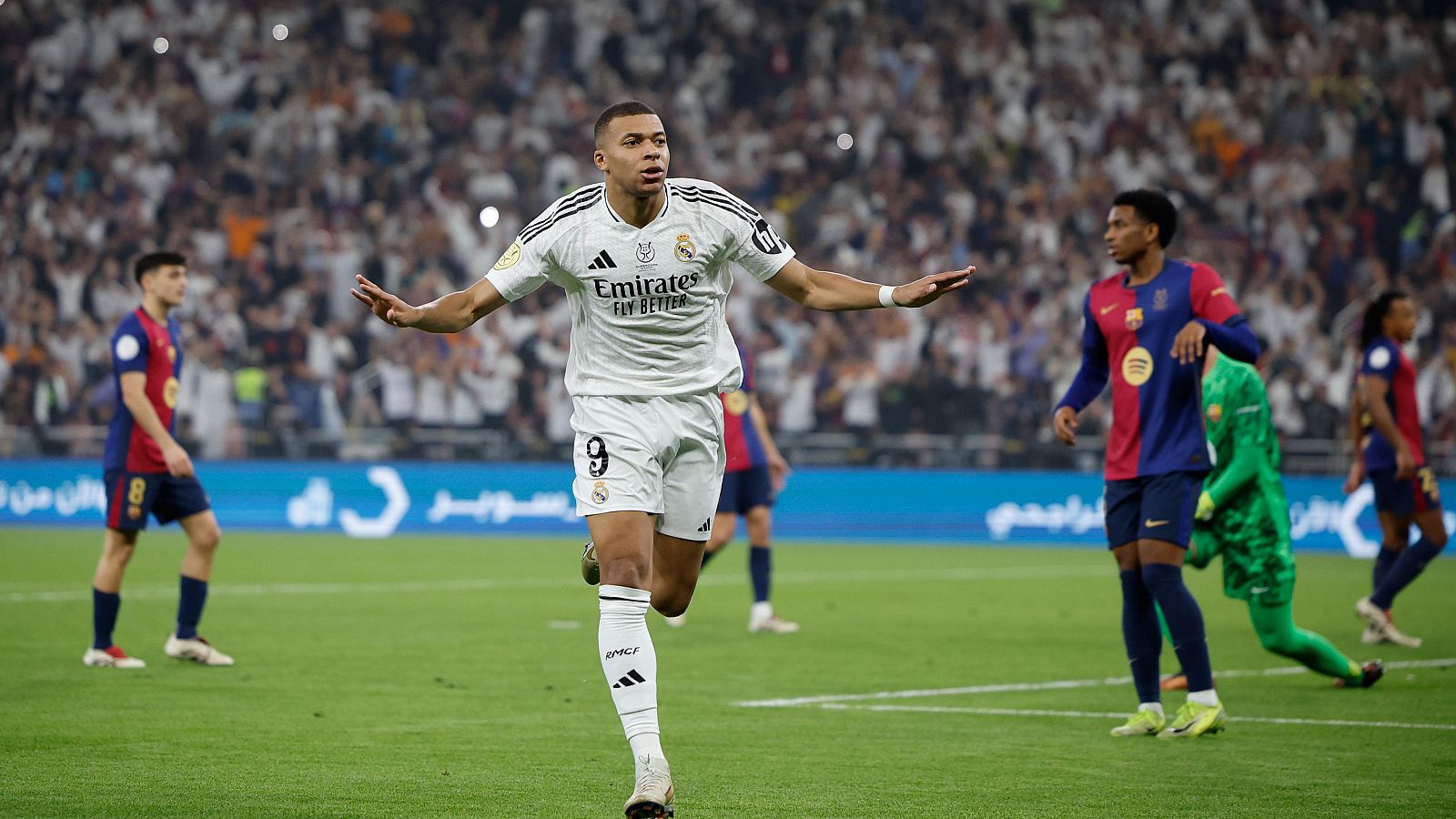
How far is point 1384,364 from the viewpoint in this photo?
12.5m

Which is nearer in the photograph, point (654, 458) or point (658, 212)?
point (654, 458)

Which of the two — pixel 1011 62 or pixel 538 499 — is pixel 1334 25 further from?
pixel 538 499

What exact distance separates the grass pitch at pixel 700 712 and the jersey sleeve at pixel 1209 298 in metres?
1.87

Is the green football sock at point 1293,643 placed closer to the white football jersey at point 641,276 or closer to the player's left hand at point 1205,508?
the player's left hand at point 1205,508

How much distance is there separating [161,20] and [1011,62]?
47.3ft

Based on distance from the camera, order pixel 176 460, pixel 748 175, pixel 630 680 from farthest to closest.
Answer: pixel 748 175, pixel 176 460, pixel 630 680

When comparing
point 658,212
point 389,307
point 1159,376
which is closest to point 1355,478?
point 1159,376

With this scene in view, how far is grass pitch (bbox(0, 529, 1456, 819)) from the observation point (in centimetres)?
634

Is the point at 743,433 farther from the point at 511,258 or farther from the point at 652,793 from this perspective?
the point at 652,793

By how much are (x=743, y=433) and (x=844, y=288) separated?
682 centimetres

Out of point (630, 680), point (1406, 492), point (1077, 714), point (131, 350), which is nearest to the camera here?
point (630, 680)

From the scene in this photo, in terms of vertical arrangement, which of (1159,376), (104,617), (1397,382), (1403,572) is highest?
(1397,382)

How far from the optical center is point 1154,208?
8.13 metres

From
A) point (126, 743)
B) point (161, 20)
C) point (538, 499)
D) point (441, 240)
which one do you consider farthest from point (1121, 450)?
point (161, 20)
